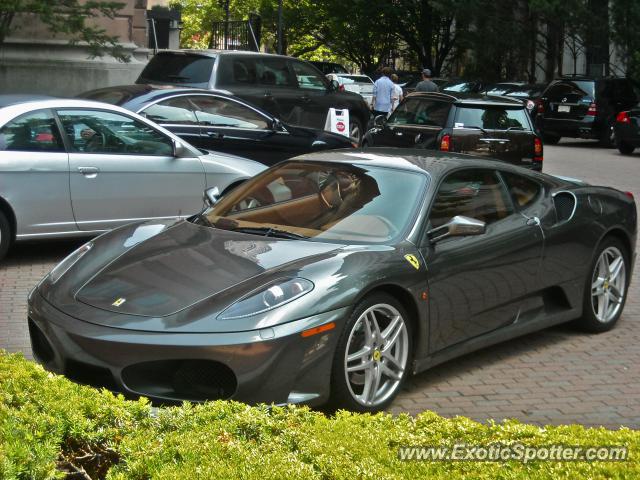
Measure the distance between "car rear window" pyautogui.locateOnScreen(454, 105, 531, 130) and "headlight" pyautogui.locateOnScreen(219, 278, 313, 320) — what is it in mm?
10091

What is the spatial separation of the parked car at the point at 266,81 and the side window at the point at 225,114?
9.26ft

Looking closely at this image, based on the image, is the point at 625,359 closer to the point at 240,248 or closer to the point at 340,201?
the point at 340,201

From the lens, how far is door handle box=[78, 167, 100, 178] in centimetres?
974

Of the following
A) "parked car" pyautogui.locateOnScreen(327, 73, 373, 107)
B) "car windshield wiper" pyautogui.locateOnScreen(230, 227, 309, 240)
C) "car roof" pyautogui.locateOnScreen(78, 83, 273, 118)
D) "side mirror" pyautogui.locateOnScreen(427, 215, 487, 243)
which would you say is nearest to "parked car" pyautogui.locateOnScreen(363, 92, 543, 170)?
"car roof" pyautogui.locateOnScreen(78, 83, 273, 118)

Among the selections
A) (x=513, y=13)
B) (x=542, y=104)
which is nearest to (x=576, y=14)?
(x=513, y=13)

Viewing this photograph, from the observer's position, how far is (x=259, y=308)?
531 centimetres

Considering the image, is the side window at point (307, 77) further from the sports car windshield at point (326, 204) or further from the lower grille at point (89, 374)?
the lower grille at point (89, 374)

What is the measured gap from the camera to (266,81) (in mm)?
18281

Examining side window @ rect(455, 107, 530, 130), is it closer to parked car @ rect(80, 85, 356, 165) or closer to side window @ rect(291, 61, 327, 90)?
parked car @ rect(80, 85, 356, 165)

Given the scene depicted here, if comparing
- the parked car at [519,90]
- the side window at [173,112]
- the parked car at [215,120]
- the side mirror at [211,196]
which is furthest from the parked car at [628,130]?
the side mirror at [211,196]

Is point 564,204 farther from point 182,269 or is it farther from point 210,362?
point 210,362

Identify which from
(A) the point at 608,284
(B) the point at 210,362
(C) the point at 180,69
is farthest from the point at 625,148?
(B) the point at 210,362

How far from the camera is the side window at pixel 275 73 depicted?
59.8ft

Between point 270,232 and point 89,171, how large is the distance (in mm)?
3954
